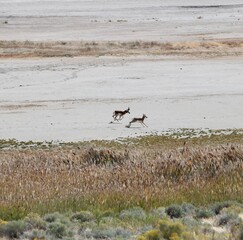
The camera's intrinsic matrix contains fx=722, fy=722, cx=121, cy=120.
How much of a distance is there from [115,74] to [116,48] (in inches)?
534

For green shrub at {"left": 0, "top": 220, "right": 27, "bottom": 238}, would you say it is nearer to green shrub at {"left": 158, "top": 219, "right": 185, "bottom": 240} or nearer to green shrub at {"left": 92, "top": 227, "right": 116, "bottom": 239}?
green shrub at {"left": 92, "top": 227, "right": 116, "bottom": 239}

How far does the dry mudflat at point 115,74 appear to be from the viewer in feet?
103

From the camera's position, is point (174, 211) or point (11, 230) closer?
point (11, 230)

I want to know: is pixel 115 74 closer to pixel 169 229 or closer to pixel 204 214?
pixel 204 214

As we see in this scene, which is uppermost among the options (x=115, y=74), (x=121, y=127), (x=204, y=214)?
(x=115, y=74)

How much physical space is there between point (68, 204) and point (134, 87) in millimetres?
30642

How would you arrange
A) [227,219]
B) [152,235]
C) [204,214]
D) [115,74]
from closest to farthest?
[152,235], [227,219], [204,214], [115,74]

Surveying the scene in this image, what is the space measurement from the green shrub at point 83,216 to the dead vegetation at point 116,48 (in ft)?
146

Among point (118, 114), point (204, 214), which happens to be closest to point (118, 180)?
point (204, 214)

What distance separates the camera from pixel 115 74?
45.4 m

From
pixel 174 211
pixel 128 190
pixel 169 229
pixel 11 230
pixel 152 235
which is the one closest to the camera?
pixel 152 235

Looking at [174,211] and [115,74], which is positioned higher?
[115,74]

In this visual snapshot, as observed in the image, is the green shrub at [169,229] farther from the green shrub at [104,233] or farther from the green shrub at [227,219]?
the green shrub at [227,219]

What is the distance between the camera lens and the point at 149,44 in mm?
60719
